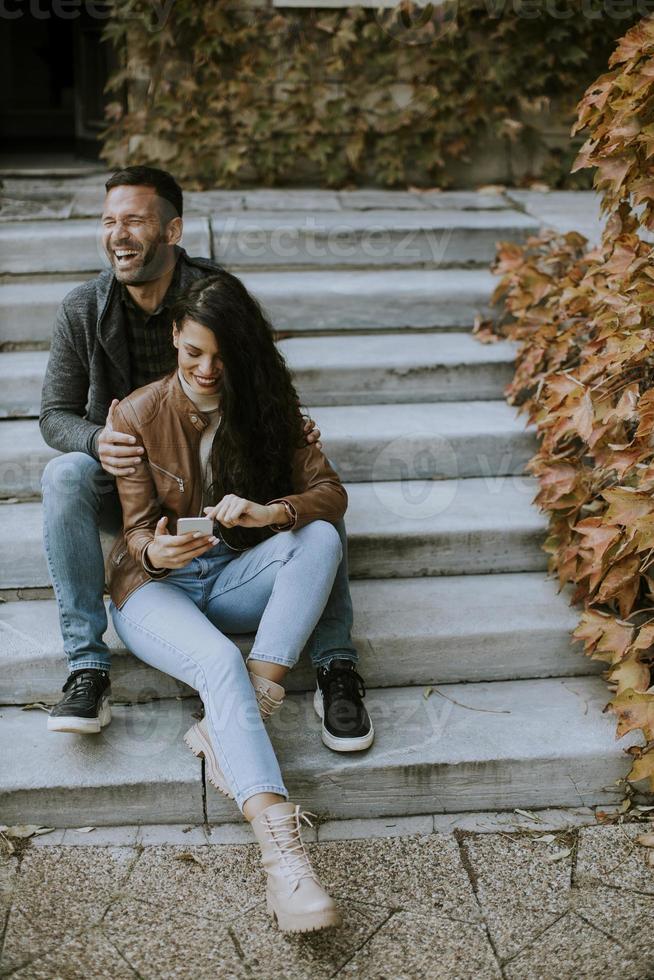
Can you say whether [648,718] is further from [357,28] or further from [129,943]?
[357,28]

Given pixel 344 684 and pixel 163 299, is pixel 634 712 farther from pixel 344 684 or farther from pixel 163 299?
pixel 163 299

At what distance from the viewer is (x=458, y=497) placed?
3.38 m

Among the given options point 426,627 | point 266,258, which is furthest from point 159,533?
point 266,258

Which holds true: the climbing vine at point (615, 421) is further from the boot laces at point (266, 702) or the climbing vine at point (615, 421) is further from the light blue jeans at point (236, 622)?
the boot laces at point (266, 702)

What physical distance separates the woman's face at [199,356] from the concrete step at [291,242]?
178 centimetres

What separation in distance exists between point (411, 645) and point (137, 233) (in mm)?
1403

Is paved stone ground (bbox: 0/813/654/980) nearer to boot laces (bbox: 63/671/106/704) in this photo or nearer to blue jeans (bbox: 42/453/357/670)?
boot laces (bbox: 63/671/106/704)

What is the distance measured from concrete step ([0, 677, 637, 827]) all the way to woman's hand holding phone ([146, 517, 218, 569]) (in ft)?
1.70

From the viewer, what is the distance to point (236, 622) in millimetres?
2680

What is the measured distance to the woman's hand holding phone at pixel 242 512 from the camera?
2430mm

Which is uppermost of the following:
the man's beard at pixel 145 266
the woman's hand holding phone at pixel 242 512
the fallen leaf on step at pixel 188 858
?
the man's beard at pixel 145 266

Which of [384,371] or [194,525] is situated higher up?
[194,525]

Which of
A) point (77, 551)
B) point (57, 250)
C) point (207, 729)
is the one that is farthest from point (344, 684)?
point (57, 250)

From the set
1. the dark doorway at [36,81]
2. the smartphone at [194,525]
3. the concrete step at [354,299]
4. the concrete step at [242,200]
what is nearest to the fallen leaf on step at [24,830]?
the smartphone at [194,525]
